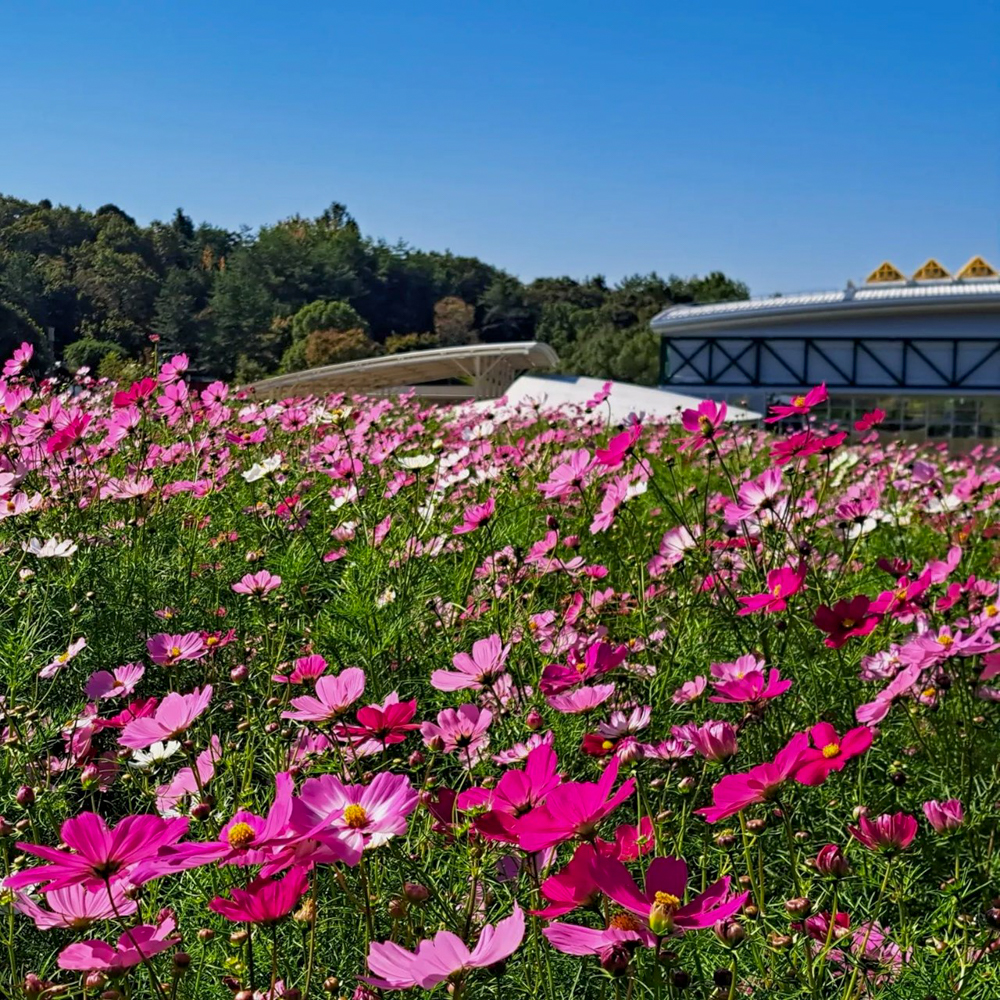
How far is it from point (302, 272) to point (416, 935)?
1750cm

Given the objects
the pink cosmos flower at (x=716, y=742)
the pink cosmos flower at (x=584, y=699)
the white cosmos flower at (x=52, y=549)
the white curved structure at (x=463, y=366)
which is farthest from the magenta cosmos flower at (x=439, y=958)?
the white curved structure at (x=463, y=366)

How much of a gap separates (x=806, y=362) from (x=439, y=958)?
24943mm

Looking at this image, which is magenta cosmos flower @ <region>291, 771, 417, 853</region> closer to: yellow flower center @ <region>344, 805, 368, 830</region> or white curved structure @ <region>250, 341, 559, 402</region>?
yellow flower center @ <region>344, 805, 368, 830</region>

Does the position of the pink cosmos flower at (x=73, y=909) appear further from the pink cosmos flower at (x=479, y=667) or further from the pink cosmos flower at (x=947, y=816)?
the pink cosmos flower at (x=947, y=816)

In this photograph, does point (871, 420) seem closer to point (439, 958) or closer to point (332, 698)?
point (332, 698)

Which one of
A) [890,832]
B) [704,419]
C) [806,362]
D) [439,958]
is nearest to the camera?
[439,958]

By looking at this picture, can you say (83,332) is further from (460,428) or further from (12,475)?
(12,475)

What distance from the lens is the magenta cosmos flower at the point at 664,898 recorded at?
0.58 meters

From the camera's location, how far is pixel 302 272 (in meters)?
17.5

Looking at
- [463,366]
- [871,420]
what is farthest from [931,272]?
[871,420]

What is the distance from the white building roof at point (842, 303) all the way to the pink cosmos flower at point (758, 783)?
80.3 ft

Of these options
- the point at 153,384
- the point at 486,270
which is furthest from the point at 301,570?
the point at 486,270

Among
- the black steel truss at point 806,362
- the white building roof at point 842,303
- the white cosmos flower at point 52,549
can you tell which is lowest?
the white cosmos flower at point 52,549

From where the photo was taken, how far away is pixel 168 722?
90cm
